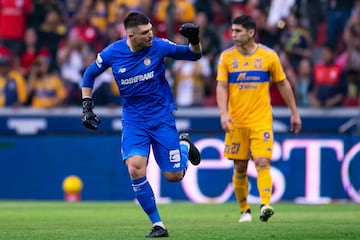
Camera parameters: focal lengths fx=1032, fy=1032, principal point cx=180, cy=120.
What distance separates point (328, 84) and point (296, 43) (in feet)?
4.95

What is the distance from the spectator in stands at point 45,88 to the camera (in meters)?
22.1

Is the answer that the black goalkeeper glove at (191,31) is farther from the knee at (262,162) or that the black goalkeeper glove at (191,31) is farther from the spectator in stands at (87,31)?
the spectator in stands at (87,31)

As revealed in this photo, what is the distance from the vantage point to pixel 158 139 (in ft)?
38.0

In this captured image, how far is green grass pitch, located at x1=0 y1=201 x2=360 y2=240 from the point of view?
446 inches

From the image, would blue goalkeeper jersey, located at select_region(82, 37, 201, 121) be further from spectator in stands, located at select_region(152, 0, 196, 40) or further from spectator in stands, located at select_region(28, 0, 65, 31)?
spectator in stands, located at select_region(28, 0, 65, 31)

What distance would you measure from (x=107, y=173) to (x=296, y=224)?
27.4 ft

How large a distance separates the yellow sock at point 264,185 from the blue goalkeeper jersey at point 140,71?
7.90 ft

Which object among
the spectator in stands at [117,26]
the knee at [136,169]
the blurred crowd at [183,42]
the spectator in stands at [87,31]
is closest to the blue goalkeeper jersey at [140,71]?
the knee at [136,169]

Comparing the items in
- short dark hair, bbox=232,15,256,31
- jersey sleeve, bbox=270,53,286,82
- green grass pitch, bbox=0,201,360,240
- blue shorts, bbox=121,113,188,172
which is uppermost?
short dark hair, bbox=232,15,256,31

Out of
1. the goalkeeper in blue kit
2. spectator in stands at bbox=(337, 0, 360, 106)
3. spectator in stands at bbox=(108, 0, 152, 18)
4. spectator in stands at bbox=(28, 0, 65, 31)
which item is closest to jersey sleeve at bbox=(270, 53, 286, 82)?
the goalkeeper in blue kit

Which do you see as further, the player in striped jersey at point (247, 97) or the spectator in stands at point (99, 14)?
the spectator in stands at point (99, 14)

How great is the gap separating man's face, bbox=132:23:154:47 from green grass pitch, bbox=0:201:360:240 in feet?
7.02

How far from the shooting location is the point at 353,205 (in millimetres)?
18391

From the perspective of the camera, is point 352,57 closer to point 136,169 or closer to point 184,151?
point 184,151
